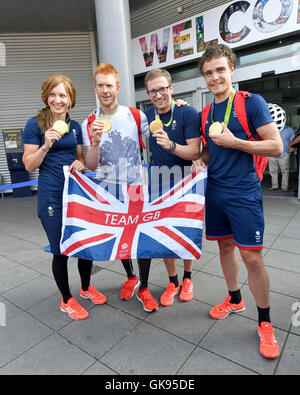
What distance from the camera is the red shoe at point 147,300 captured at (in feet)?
8.56

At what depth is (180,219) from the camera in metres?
2.35

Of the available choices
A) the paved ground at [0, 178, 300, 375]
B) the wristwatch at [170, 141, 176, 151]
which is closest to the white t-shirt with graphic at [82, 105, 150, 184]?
the wristwatch at [170, 141, 176, 151]

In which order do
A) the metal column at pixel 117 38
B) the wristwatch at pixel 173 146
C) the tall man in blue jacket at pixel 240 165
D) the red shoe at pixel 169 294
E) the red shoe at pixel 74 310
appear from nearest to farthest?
1. the tall man in blue jacket at pixel 240 165
2. the wristwatch at pixel 173 146
3. the red shoe at pixel 74 310
4. the red shoe at pixel 169 294
5. the metal column at pixel 117 38

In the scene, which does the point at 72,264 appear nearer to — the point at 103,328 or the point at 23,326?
the point at 23,326

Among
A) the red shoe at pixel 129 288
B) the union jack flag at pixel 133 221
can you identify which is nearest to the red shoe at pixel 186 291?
the red shoe at pixel 129 288

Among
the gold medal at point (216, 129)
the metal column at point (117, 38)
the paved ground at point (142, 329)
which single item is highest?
the metal column at point (117, 38)

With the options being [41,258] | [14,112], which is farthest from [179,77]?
[41,258]

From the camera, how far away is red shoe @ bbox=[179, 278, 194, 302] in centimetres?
277

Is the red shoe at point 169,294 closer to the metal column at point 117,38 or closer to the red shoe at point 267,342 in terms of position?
the red shoe at point 267,342

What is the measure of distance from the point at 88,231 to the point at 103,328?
0.91 meters

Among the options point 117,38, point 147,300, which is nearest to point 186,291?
point 147,300

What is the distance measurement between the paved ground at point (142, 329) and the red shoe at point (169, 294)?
6cm

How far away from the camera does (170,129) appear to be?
7.83 feet

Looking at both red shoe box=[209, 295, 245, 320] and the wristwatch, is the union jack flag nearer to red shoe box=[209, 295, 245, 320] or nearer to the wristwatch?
the wristwatch
